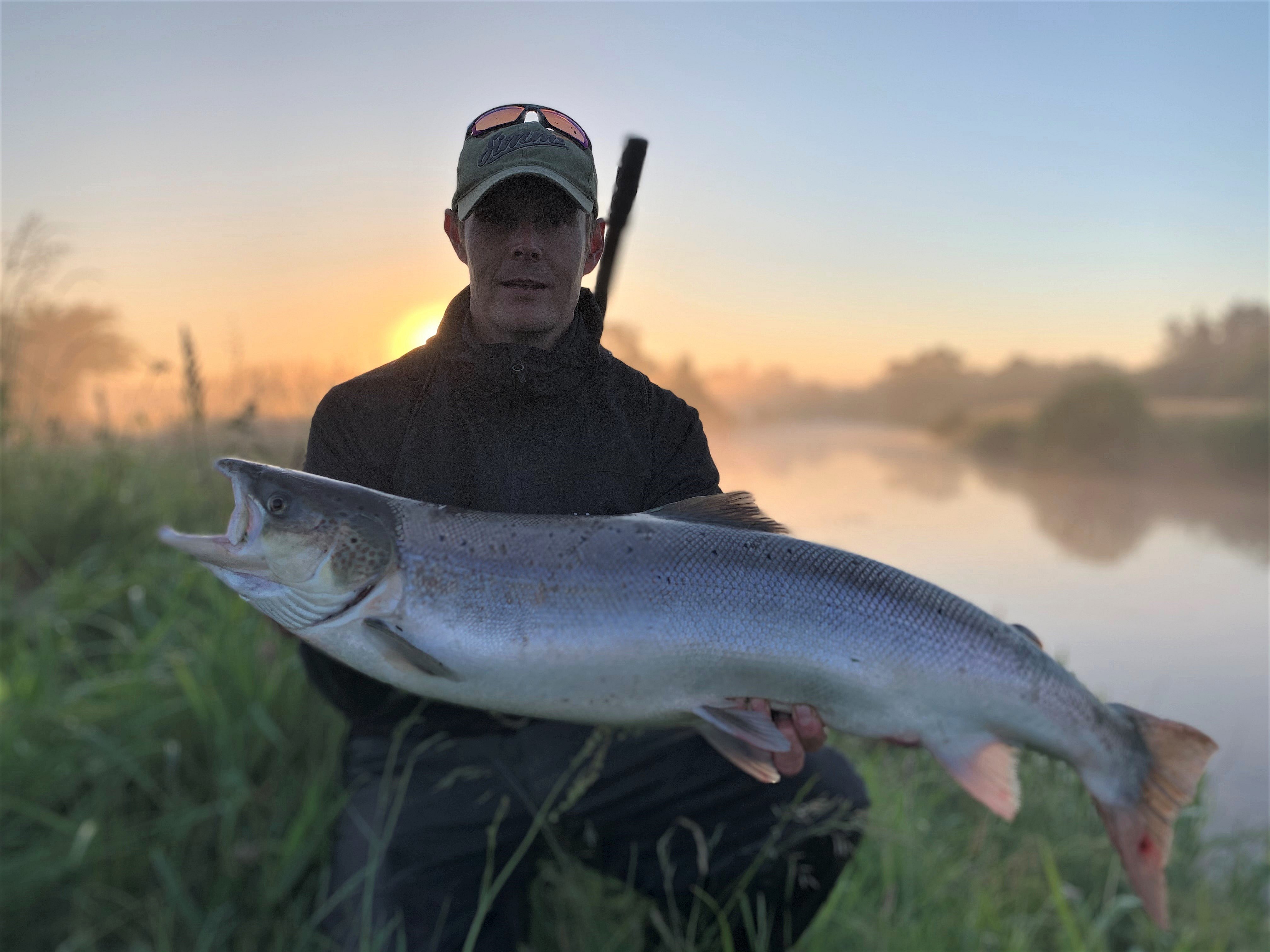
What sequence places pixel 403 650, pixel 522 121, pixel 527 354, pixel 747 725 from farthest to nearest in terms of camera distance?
pixel 522 121 < pixel 527 354 < pixel 747 725 < pixel 403 650

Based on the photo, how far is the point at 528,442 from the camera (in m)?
2.40

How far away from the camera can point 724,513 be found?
220 cm

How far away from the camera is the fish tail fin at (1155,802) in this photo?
6.97 ft

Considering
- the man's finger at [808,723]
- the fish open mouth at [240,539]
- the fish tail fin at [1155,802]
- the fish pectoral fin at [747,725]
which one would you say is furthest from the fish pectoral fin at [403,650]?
the fish tail fin at [1155,802]

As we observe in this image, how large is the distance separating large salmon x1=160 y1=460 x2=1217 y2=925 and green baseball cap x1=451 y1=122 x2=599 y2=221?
3.31 feet

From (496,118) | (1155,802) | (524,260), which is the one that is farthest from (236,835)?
(1155,802)

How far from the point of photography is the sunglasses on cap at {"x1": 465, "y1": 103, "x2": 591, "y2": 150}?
249 cm

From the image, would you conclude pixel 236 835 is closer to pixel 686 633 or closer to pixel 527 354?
pixel 686 633

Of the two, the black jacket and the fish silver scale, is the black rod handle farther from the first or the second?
the fish silver scale

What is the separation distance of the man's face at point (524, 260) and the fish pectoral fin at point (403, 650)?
0.97m

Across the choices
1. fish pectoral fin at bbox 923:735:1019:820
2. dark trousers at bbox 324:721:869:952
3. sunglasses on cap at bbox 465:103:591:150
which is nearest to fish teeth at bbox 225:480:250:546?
dark trousers at bbox 324:721:869:952

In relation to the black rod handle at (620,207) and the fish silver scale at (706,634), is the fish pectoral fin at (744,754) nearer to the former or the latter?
the fish silver scale at (706,634)

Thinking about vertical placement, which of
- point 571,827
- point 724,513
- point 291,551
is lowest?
point 571,827

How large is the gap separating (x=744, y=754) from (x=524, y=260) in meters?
1.59
